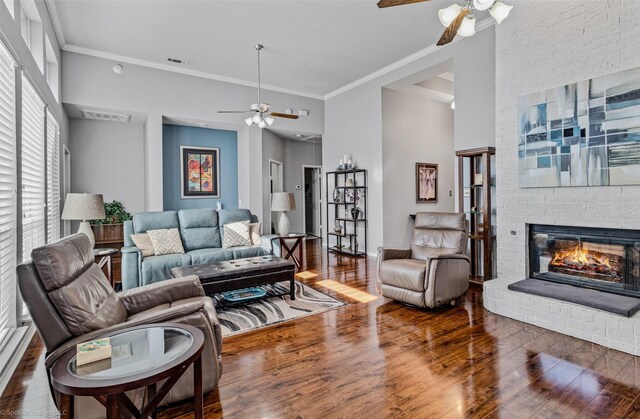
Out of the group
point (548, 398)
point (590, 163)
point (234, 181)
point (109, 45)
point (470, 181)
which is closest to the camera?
point (548, 398)

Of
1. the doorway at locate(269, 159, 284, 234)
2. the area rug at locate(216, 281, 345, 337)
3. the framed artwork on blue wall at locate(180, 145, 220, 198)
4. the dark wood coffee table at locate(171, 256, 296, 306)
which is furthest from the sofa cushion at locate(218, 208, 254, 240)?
the doorway at locate(269, 159, 284, 234)

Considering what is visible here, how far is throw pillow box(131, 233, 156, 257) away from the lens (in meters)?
4.26

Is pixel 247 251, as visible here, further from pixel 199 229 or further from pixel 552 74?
pixel 552 74

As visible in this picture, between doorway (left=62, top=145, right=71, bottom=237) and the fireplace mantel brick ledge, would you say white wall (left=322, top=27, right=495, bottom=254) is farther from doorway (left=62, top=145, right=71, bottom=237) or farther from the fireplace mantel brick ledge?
doorway (left=62, top=145, right=71, bottom=237)

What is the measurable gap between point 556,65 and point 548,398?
308 centimetres

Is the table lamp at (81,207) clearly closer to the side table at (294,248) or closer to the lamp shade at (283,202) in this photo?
the lamp shade at (283,202)

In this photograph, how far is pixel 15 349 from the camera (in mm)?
2432

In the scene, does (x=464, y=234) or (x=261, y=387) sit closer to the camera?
(x=261, y=387)

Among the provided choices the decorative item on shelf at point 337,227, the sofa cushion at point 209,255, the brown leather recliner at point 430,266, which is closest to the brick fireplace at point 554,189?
the brown leather recliner at point 430,266

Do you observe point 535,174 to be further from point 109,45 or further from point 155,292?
point 109,45

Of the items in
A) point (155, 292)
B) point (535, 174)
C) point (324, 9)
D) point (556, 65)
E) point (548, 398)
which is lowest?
point (548, 398)

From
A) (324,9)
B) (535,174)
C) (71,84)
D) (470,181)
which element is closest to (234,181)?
(71,84)

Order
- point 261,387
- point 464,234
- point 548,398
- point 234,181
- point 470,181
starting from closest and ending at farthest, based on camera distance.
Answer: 1. point 548,398
2. point 261,387
3. point 464,234
4. point 470,181
5. point 234,181

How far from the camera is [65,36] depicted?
472 centimetres
